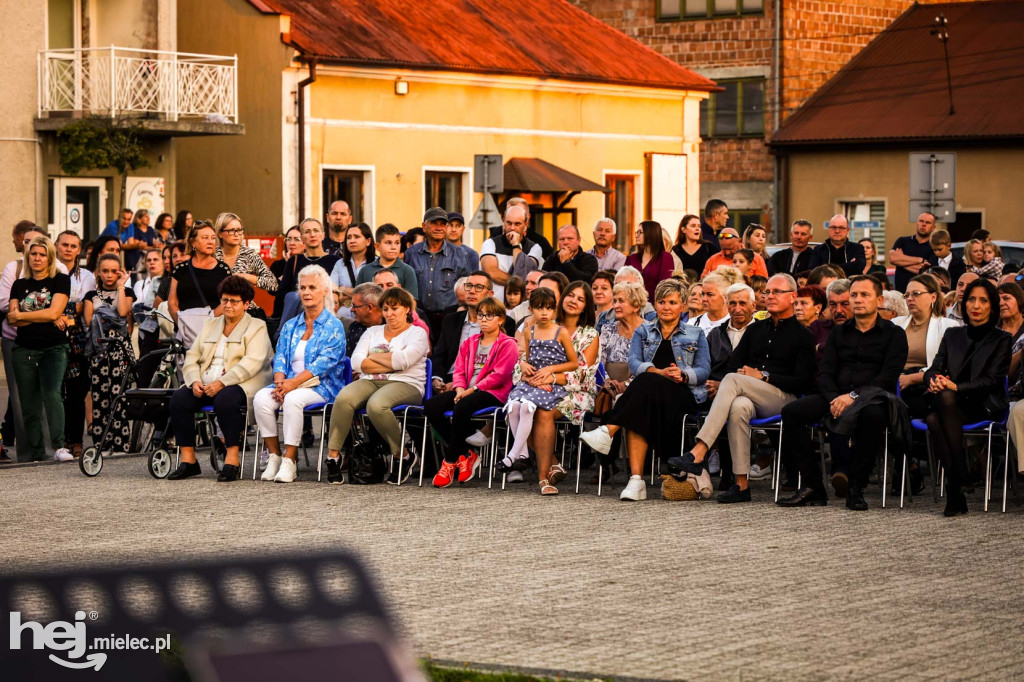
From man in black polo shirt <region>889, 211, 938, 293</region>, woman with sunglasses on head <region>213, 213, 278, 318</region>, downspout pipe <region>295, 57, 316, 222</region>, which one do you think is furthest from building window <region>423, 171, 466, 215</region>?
woman with sunglasses on head <region>213, 213, 278, 318</region>

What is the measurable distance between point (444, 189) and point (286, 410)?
73.0 ft

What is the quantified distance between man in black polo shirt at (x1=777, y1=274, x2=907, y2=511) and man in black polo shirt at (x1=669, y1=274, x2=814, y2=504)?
0.20 metres

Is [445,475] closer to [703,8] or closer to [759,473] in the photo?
[759,473]

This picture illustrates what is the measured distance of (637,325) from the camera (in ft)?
42.7

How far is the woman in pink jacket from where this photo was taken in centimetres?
1259

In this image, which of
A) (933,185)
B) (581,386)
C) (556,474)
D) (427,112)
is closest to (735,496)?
(556,474)

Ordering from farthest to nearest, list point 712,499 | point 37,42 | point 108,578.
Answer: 1. point 37,42
2. point 712,499
3. point 108,578

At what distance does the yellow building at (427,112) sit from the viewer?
31969mm

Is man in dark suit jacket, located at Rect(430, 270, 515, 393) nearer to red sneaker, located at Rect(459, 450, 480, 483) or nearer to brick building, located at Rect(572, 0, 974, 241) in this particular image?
red sneaker, located at Rect(459, 450, 480, 483)

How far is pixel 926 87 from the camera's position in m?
44.0

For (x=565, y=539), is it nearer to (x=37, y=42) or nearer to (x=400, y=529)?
(x=400, y=529)

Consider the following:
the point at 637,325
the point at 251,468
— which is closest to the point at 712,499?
the point at 637,325

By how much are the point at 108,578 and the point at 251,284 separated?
12347 millimetres

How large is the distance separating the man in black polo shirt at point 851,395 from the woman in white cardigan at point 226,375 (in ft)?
13.6
